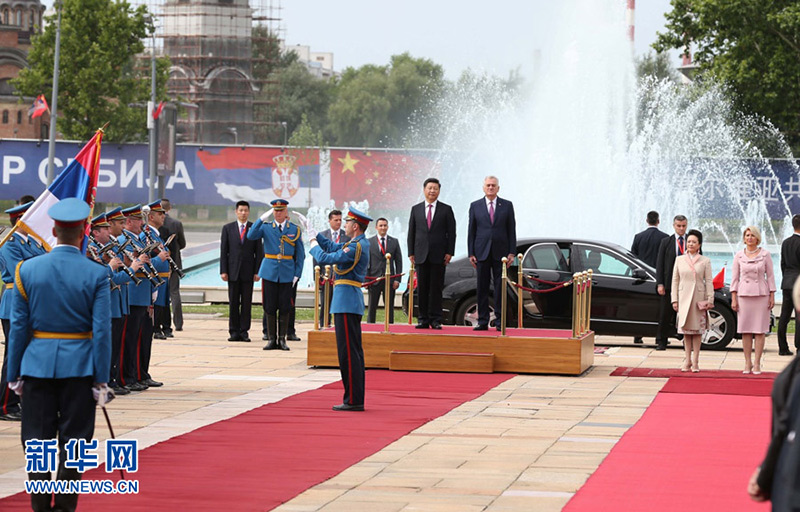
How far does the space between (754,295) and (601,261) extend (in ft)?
11.4

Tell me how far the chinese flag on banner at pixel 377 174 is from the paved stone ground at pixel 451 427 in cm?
2303

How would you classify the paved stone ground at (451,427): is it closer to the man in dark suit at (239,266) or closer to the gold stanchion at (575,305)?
the gold stanchion at (575,305)

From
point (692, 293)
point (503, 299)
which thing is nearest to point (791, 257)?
point (692, 293)

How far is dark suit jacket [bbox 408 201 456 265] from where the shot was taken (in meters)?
15.4

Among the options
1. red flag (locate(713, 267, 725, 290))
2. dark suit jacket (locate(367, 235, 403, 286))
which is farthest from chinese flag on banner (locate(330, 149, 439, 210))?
red flag (locate(713, 267, 725, 290))

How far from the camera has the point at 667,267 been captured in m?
18.1

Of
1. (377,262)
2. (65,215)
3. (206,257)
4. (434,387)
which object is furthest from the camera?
(206,257)

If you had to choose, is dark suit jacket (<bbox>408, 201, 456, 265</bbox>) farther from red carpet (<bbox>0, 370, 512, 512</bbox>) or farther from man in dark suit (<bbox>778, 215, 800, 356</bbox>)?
man in dark suit (<bbox>778, 215, 800, 356</bbox>)

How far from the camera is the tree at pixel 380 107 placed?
373 ft

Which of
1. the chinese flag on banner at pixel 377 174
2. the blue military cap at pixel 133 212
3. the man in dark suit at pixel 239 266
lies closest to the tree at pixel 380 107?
the chinese flag on banner at pixel 377 174

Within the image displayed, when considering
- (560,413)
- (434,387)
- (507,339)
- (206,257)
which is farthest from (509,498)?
(206,257)

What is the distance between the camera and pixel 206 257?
170 feet

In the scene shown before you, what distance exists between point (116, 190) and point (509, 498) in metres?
34.0

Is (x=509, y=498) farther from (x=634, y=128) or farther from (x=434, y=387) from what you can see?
(x=634, y=128)
